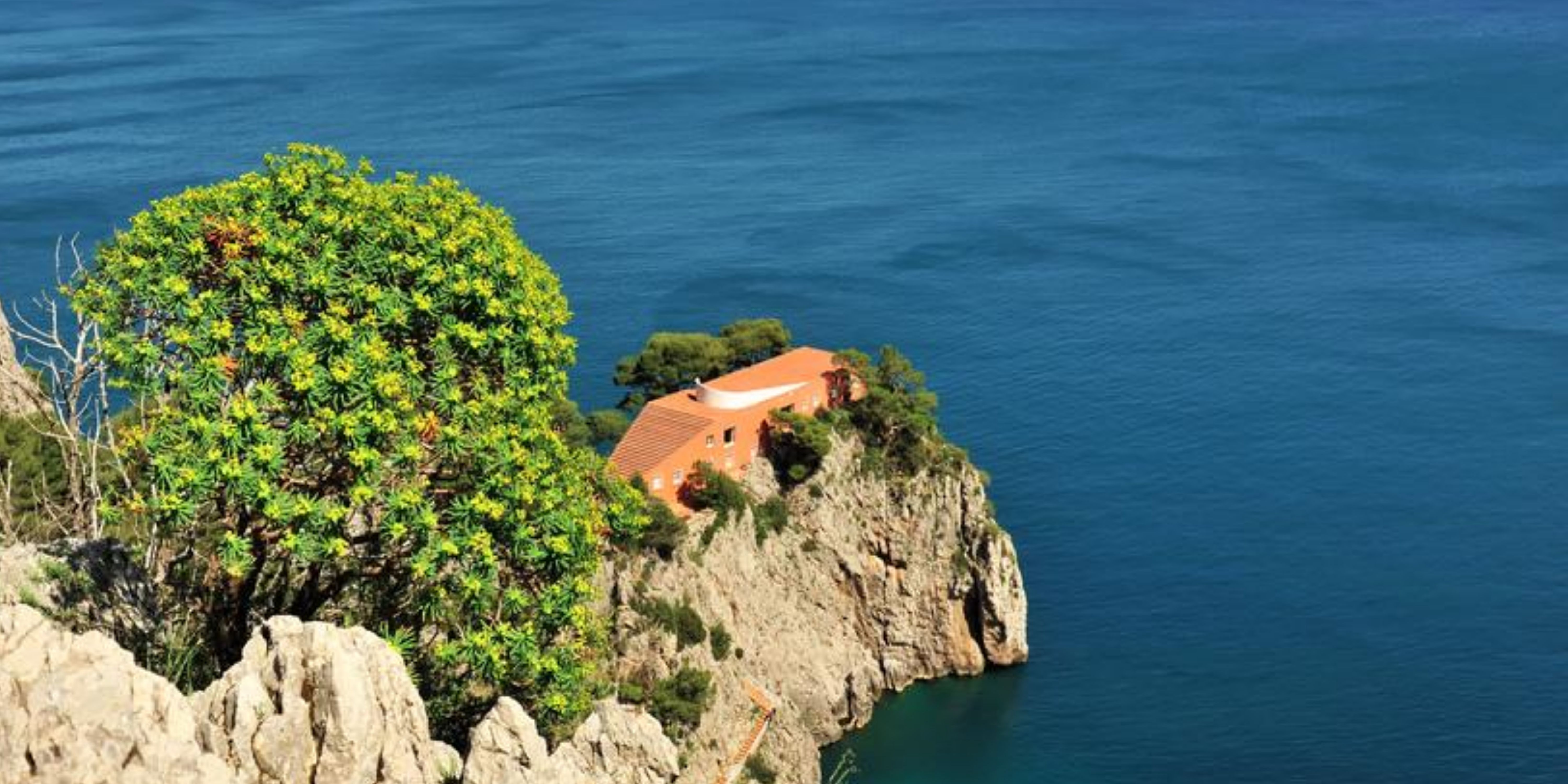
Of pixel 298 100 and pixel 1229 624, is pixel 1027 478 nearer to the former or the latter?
pixel 1229 624

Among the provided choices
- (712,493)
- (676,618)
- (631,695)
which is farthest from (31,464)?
(712,493)

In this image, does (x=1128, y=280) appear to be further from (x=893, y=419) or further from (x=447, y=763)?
(x=447, y=763)

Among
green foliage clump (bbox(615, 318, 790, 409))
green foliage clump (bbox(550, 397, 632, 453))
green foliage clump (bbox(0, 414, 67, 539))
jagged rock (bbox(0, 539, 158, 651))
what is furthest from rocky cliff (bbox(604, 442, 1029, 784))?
jagged rock (bbox(0, 539, 158, 651))

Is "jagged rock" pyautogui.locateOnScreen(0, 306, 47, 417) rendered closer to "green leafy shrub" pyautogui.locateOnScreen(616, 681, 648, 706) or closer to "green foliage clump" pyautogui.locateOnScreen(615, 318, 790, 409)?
"green leafy shrub" pyautogui.locateOnScreen(616, 681, 648, 706)

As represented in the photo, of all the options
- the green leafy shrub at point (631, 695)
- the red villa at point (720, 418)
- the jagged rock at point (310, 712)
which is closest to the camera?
the jagged rock at point (310, 712)

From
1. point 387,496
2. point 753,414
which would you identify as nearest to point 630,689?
point 753,414

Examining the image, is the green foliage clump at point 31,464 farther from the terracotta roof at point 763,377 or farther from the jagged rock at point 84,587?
the terracotta roof at point 763,377

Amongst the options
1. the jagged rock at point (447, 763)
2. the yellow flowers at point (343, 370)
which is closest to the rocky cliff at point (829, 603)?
the yellow flowers at point (343, 370)
